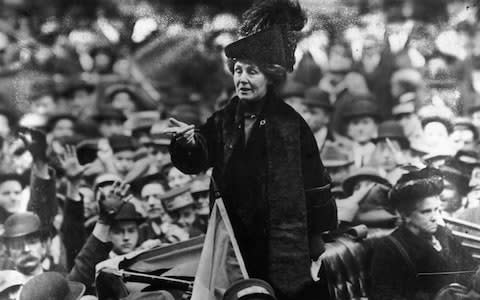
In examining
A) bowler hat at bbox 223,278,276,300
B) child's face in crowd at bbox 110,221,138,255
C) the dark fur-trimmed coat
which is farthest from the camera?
child's face in crowd at bbox 110,221,138,255

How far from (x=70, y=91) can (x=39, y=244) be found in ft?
4.58

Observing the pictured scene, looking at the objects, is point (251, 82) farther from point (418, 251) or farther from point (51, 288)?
point (51, 288)

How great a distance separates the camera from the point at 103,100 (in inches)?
211

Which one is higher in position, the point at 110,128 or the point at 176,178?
the point at 110,128

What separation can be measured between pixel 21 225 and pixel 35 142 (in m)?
0.76

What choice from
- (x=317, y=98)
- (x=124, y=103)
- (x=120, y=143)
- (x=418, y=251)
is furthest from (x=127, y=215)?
(x=418, y=251)

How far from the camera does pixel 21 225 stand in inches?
211

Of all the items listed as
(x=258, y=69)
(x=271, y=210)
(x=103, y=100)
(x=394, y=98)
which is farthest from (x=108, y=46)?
(x=394, y=98)

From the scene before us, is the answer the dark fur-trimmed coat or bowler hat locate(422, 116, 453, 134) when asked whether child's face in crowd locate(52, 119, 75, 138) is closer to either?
the dark fur-trimmed coat

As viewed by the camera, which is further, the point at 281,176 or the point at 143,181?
the point at 143,181

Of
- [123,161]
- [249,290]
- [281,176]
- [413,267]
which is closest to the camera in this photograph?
[249,290]

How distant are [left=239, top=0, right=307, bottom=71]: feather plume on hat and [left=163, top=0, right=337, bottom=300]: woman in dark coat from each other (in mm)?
14

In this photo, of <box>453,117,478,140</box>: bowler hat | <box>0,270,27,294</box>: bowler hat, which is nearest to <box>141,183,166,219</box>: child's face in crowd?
<box>0,270,27,294</box>: bowler hat

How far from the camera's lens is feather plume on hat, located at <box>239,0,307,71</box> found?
520cm
